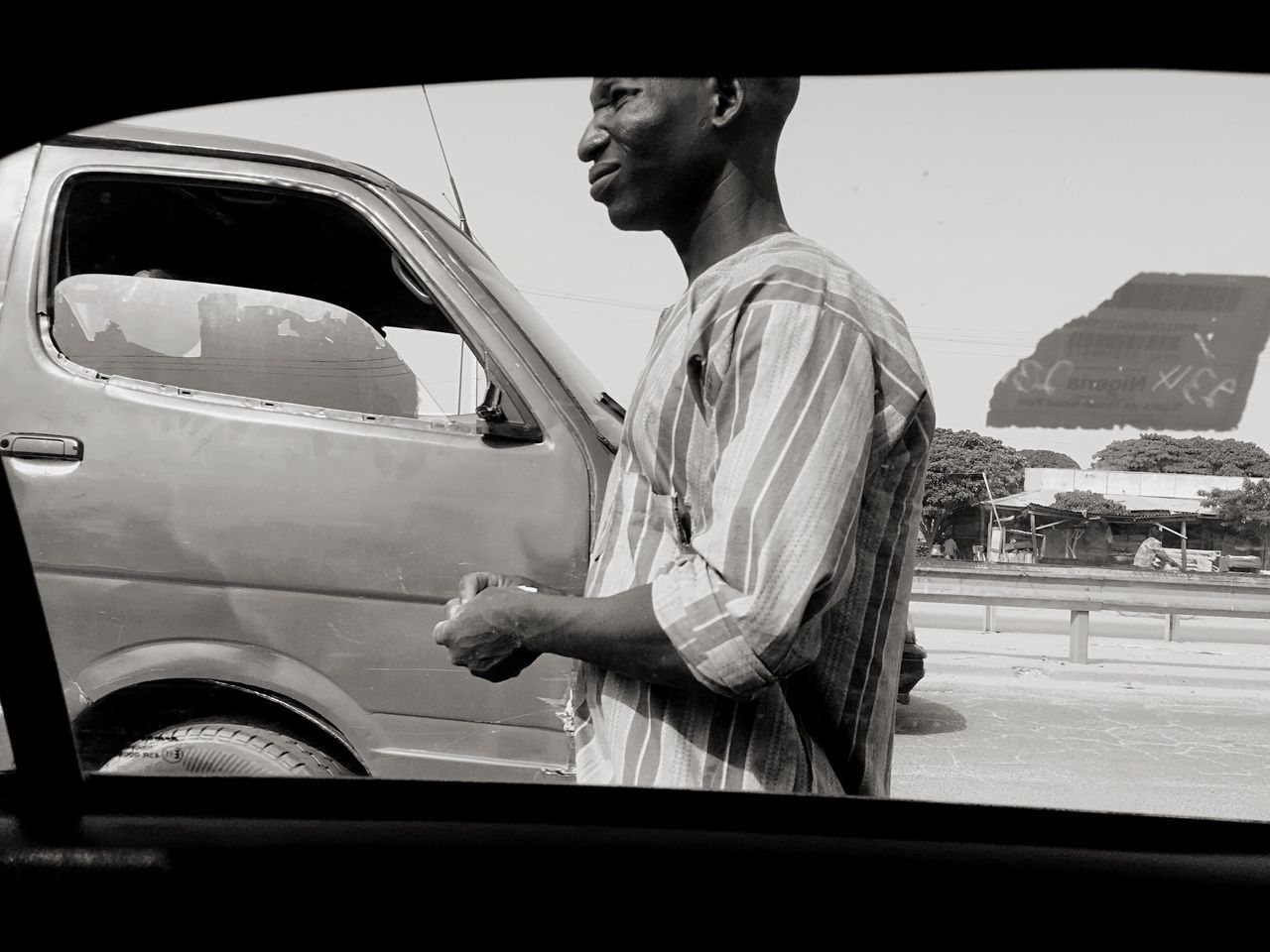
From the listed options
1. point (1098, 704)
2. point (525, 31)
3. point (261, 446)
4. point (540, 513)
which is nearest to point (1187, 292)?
point (525, 31)

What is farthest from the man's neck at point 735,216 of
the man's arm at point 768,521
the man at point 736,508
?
the man's arm at point 768,521

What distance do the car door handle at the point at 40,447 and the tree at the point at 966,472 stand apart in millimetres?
1768

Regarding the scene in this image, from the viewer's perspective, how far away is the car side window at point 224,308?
7.87ft

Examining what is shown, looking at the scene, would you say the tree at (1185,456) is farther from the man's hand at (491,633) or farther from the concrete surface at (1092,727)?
the man's hand at (491,633)

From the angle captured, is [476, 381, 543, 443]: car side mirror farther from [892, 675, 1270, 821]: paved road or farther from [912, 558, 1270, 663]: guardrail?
[912, 558, 1270, 663]: guardrail

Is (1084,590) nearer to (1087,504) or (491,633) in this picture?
(1087,504)

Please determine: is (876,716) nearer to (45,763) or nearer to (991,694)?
(45,763)

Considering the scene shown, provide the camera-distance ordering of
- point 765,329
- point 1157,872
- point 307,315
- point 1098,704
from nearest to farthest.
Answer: point 765,329, point 1157,872, point 307,315, point 1098,704

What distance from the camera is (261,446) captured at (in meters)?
2.29

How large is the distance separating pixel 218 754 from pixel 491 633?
131 centimetres

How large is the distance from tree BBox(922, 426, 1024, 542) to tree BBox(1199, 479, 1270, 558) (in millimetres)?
542

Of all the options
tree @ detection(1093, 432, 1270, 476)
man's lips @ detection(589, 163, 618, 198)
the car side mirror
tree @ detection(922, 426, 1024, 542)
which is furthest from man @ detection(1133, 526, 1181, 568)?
man's lips @ detection(589, 163, 618, 198)

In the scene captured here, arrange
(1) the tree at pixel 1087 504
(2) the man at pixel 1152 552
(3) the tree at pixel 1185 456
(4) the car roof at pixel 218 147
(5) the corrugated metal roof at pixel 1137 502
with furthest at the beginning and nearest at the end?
(2) the man at pixel 1152 552 → (1) the tree at pixel 1087 504 → (5) the corrugated metal roof at pixel 1137 502 → (4) the car roof at pixel 218 147 → (3) the tree at pixel 1185 456

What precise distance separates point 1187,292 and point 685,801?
3.00ft
